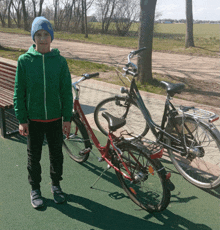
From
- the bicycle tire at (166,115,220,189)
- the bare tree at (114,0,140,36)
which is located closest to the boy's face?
the bicycle tire at (166,115,220,189)

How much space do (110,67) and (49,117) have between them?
8.84 metres

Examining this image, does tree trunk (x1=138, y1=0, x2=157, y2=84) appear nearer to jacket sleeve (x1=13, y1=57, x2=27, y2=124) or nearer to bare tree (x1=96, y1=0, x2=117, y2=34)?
jacket sleeve (x1=13, y1=57, x2=27, y2=124)

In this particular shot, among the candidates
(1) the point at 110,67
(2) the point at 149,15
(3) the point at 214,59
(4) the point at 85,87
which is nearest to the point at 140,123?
(4) the point at 85,87

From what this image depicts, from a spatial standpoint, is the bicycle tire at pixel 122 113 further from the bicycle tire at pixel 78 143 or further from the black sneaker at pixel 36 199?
the black sneaker at pixel 36 199

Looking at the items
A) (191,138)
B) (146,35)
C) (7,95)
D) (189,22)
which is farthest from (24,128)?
(189,22)

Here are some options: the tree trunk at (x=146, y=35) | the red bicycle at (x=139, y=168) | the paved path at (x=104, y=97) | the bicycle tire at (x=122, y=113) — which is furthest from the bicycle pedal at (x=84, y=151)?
the tree trunk at (x=146, y=35)

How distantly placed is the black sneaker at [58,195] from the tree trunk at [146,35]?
589cm

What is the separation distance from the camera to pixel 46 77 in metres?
2.71

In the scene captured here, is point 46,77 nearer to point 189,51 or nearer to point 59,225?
point 59,225

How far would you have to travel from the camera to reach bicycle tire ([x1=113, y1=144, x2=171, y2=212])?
9.37 ft

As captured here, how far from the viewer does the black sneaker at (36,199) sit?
120 inches

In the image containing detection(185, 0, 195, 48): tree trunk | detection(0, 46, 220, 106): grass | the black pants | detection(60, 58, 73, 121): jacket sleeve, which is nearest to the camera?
detection(60, 58, 73, 121): jacket sleeve

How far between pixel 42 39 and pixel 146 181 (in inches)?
71.9

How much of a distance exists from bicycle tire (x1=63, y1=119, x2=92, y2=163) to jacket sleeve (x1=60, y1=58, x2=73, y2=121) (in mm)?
823
